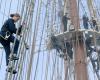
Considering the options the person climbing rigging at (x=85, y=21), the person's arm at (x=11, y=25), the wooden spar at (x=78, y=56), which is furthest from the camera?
the person climbing rigging at (x=85, y=21)

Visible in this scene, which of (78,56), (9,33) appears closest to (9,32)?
(9,33)

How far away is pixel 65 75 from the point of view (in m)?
9.74

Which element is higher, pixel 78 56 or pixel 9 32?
pixel 9 32

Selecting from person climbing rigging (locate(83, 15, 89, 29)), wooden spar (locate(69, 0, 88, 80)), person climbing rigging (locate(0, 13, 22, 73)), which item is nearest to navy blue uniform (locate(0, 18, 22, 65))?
person climbing rigging (locate(0, 13, 22, 73))

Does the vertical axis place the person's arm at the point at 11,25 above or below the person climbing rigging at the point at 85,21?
below

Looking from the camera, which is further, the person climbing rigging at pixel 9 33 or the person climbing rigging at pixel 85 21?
the person climbing rigging at pixel 85 21

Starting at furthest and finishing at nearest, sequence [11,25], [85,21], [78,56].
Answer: [85,21] → [78,56] → [11,25]

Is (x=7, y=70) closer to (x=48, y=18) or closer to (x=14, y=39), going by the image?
(x=14, y=39)

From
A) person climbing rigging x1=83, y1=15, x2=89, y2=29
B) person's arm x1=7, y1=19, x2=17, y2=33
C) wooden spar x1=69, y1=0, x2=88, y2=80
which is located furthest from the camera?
person climbing rigging x1=83, y1=15, x2=89, y2=29

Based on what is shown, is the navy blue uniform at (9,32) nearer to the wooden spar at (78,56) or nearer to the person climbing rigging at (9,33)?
the person climbing rigging at (9,33)

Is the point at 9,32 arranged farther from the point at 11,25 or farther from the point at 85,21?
the point at 85,21

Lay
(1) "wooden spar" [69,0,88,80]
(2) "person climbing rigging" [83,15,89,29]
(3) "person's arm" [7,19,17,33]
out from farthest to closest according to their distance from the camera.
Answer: (2) "person climbing rigging" [83,15,89,29]
(1) "wooden spar" [69,0,88,80]
(3) "person's arm" [7,19,17,33]

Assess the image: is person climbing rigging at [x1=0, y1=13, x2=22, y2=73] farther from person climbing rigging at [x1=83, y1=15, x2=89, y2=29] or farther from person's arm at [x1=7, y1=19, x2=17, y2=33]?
person climbing rigging at [x1=83, y1=15, x2=89, y2=29]

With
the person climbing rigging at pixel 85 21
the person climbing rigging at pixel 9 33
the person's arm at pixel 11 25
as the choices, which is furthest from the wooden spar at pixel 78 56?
the person's arm at pixel 11 25
